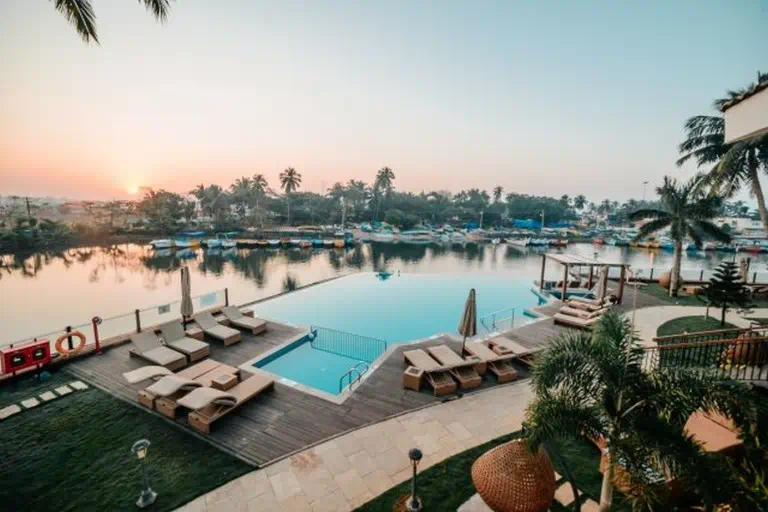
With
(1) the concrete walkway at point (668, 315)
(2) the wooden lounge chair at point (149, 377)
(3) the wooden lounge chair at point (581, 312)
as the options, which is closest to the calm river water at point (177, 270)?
(3) the wooden lounge chair at point (581, 312)

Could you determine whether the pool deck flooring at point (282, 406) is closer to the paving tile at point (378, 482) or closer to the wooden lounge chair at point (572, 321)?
the paving tile at point (378, 482)

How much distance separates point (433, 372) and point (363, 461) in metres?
3.19

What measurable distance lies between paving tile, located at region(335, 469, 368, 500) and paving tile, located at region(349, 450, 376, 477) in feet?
0.33

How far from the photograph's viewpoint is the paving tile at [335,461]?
553 cm

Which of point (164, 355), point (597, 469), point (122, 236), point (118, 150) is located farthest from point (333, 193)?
point (597, 469)

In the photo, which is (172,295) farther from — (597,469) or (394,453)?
(597,469)

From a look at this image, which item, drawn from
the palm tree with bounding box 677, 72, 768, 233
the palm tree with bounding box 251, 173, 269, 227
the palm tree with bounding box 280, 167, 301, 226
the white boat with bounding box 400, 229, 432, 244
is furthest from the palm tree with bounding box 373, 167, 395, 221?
the palm tree with bounding box 677, 72, 768, 233

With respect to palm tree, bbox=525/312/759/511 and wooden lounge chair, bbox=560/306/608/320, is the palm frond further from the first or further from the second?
wooden lounge chair, bbox=560/306/608/320

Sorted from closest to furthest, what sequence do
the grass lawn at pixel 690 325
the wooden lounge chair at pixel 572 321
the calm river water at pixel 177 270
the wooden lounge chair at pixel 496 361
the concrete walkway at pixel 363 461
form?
the concrete walkway at pixel 363 461 < the wooden lounge chair at pixel 496 361 < the grass lawn at pixel 690 325 < the wooden lounge chair at pixel 572 321 < the calm river water at pixel 177 270

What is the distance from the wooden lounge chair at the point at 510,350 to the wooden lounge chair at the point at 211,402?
670cm

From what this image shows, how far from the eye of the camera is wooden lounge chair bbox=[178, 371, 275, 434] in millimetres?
6500

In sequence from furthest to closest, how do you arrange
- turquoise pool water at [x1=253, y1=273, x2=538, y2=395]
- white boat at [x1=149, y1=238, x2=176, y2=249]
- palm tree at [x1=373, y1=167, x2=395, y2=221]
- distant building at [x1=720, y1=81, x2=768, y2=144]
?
palm tree at [x1=373, y1=167, x2=395, y2=221], white boat at [x1=149, y1=238, x2=176, y2=249], turquoise pool water at [x1=253, y1=273, x2=538, y2=395], distant building at [x1=720, y1=81, x2=768, y2=144]

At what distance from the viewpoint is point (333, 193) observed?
86.6m

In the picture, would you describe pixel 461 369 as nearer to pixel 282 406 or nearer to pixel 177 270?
pixel 282 406
